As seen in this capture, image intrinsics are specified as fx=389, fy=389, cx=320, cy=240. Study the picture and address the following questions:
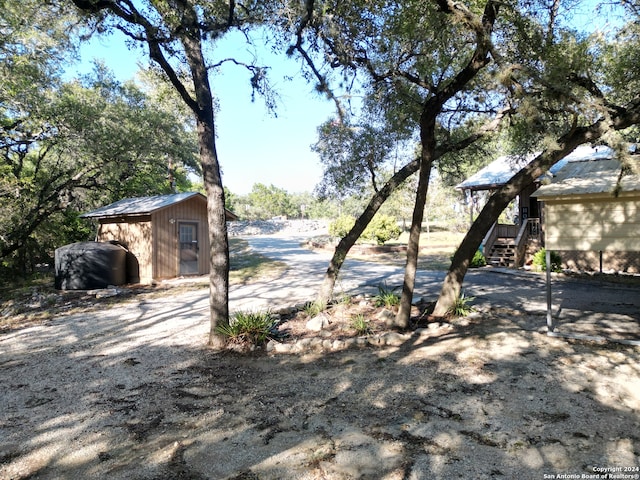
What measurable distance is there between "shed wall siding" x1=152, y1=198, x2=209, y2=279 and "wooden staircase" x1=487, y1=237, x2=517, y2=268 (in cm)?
1125

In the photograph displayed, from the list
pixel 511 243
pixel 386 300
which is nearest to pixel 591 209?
pixel 386 300

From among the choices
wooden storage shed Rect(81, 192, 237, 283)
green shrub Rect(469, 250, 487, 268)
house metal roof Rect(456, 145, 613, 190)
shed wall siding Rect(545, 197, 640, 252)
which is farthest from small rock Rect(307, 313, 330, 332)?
house metal roof Rect(456, 145, 613, 190)

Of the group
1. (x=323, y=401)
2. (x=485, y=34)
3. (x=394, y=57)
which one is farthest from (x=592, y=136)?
(x=323, y=401)

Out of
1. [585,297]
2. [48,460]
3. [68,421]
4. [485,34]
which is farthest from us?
[585,297]

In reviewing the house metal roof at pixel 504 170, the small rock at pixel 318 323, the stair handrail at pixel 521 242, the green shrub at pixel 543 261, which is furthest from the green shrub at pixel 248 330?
the house metal roof at pixel 504 170

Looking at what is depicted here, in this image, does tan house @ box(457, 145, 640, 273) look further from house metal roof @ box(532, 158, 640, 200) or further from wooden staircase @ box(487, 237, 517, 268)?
wooden staircase @ box(487, 237, 517, 268)

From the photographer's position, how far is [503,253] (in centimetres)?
1567

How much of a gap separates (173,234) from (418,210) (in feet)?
33.9

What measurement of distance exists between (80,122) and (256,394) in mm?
11101

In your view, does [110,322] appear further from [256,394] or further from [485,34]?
[485,34]

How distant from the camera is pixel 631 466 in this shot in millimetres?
2771

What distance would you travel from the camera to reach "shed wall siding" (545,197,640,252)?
17.6 feet

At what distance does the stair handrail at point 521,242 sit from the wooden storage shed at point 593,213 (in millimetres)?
8573

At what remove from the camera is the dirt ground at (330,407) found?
2918mm
